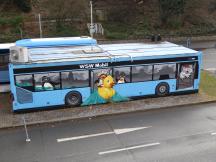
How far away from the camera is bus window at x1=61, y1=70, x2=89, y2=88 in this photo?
50.0ft

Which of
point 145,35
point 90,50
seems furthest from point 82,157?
point 145,35

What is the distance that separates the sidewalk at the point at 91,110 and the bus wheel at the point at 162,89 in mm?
252

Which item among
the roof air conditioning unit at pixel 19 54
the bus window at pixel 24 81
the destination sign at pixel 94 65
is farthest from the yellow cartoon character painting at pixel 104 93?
the roof air conditioning unit at pixel 19 54

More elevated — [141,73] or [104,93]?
[141,73]

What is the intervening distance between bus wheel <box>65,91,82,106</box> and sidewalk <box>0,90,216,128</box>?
27cm

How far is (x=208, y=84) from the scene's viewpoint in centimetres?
1925

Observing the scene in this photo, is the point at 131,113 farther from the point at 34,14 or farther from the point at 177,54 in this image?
the point at 34,14

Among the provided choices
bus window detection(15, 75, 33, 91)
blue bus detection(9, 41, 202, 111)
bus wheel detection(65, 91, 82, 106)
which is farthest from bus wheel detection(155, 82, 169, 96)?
bus window detection(15, 75, 33, 91)

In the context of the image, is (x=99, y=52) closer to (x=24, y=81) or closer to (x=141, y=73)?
(x=141, y=73)

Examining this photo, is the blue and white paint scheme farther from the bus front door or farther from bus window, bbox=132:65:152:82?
the bus front door

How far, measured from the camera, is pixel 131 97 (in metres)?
16.5

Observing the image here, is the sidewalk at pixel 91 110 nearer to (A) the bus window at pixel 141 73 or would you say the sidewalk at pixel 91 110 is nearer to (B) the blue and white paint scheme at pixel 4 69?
(B) the blue and white paint scheme at pixel 4 69

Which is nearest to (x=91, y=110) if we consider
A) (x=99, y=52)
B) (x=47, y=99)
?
(x=47, y=99)

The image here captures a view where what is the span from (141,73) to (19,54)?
5.77m
